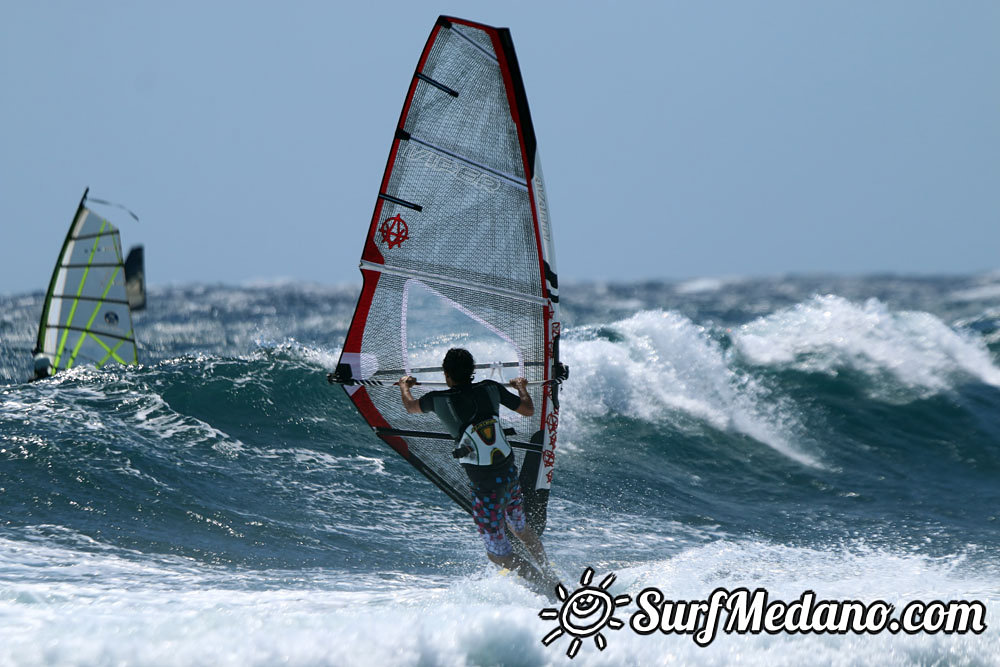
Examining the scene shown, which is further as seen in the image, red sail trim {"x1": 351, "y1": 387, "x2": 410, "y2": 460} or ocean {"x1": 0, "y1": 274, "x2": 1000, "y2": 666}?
red sail trim {"x1": 351, "y1": 387, "x2": 410, "y2": 460}

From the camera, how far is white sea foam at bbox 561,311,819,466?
9586 millimetres

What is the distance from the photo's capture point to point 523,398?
4.36 meters

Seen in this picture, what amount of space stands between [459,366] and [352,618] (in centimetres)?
120

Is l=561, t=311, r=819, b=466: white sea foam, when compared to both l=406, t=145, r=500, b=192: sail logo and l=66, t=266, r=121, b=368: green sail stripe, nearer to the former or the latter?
l=406, t=145, r=500, b=192: sail logo

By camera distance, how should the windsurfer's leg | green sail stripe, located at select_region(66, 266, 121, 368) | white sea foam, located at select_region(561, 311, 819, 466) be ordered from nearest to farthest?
1. the windsurfer's leg
2. white sea foam, located at select_region(561, 311, 819, 466)
3. green sail stripe, located at select_region(66, 266, 121, 368)

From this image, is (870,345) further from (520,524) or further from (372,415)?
(372,415)

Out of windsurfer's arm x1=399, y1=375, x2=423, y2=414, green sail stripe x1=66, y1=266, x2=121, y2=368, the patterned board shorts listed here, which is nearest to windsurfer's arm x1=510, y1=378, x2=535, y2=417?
the patterned board shorts

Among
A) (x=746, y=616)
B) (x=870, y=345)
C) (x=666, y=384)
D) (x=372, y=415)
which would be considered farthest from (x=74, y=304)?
(x=870, y=345)

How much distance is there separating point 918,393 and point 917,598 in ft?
22.7

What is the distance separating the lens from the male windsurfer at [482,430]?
423cm

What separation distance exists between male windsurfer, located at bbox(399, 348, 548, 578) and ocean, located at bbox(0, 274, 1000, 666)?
42 centimetres

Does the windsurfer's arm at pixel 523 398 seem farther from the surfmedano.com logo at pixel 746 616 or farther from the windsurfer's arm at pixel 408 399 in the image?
the surfmedano.com logo at pixel 746 616

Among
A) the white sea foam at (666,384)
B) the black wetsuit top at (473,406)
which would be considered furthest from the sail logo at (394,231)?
the white sea foam at (666,384)

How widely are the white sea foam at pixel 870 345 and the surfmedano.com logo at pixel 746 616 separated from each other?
7040 millimetres
